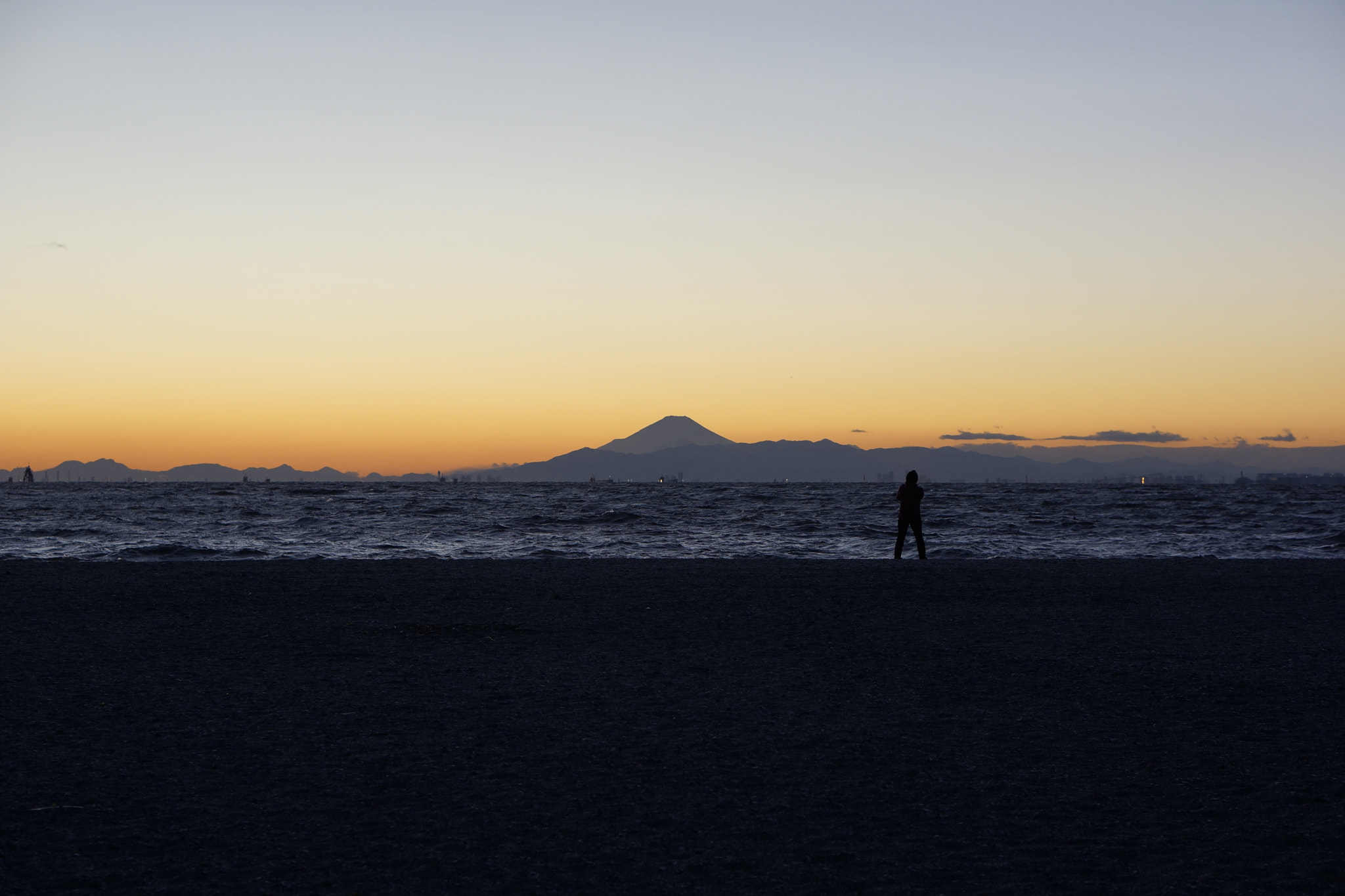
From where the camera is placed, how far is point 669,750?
5.82 meters

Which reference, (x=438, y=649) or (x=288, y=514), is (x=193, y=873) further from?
(x=288, y=514)

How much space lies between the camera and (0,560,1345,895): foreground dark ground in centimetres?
416

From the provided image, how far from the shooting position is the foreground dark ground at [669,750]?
4.16 meters

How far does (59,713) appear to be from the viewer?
6.60 m

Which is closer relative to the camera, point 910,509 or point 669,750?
point 669,750

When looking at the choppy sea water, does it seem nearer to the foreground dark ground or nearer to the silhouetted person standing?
the silhouetted person standing

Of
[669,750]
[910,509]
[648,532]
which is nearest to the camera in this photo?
[669,750]

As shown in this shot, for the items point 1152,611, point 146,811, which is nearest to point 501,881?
point 146,811

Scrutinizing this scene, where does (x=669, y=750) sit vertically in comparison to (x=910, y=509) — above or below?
below

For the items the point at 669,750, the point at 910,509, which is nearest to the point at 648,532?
the point at 910,509

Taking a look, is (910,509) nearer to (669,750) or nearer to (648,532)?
(648,532)

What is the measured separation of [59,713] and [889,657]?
272 inches

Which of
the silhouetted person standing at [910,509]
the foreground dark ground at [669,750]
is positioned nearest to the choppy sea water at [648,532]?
the silhouetted person standing at [910,509]

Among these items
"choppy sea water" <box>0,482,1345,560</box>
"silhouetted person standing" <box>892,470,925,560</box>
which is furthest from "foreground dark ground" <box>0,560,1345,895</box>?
"choppy sea water" <box>0,482,1345,560</box>
